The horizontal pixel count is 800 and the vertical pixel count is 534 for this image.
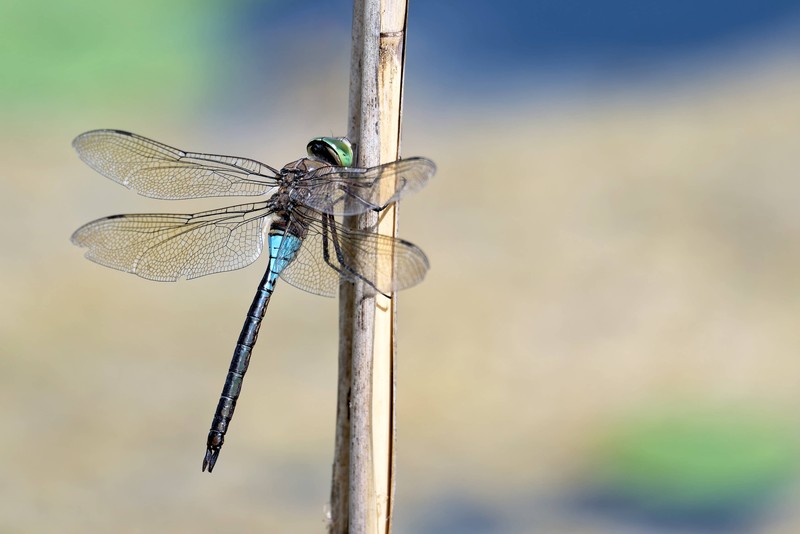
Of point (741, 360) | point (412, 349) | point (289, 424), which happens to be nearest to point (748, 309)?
point (741, 360)

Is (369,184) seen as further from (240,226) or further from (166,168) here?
(166,168)

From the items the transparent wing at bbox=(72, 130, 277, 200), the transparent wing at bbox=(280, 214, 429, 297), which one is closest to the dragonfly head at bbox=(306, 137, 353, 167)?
the transparent wing at bbox=(280, 214, 429, 297)

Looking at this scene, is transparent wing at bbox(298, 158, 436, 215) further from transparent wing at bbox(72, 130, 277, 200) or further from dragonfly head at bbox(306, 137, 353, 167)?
transparent wing at bbox(72, 130, 277, 200)

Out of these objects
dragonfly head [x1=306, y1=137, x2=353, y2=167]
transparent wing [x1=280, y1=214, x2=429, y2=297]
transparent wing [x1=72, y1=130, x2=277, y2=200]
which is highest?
transparent wing [x1=72, y1=130, x2=277, y2=200]

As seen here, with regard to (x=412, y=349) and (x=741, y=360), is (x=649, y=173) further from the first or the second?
(x=412, y=349)

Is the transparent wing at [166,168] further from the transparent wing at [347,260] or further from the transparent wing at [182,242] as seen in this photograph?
the transparent wing at [347,260]

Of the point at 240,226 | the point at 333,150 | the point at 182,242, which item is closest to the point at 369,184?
the point at 333,150

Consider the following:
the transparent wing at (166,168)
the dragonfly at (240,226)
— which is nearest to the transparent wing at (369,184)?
the dragonfly at (240,226)
